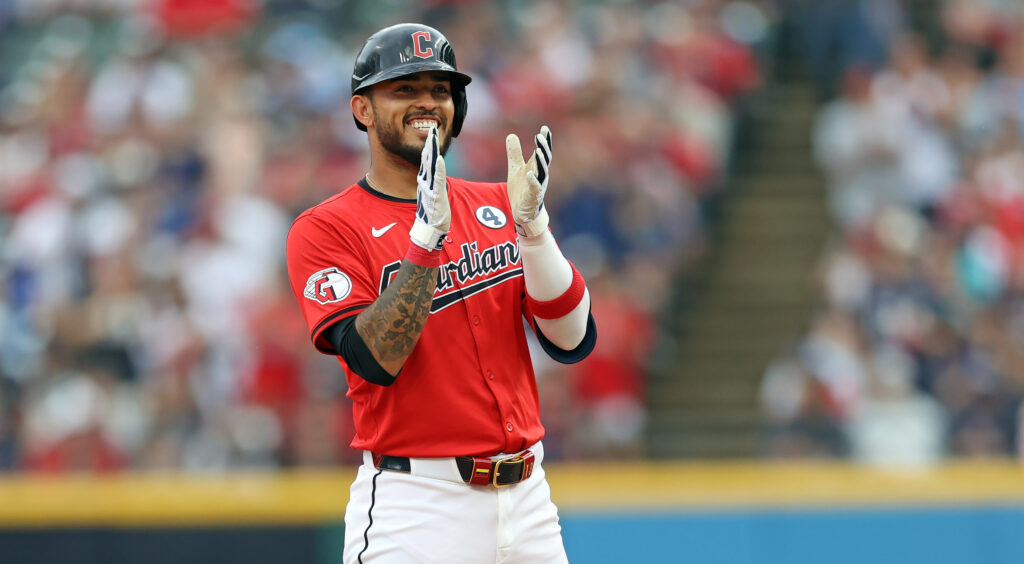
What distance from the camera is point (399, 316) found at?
341 cm

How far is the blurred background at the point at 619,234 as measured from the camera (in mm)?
8242

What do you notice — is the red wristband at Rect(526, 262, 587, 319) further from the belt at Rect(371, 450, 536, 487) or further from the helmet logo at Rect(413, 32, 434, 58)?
the helmet logo at Rect(413, 32, 434, 58)

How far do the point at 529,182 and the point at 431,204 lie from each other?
29 cm

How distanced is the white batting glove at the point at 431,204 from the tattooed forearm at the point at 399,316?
0.07 meters

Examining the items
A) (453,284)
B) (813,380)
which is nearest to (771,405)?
(813,380)

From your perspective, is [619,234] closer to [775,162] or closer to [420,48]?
[775,162]

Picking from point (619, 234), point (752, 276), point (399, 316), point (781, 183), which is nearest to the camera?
point (399, 316)

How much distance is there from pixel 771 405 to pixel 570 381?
4.23 ft

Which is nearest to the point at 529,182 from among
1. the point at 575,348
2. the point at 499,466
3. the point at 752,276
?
the point at 575,348

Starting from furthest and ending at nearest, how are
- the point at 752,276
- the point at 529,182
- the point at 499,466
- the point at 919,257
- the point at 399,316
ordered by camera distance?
1. the point at 752,276
2. the point at 919,257
3. the point at 499,466
4. the point at 529,182
5. the point at 399,316

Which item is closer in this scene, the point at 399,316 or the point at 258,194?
the point at 399,316

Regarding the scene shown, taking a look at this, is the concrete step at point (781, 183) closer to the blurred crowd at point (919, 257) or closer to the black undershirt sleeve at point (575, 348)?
the blurred crowd at point (919, 257)

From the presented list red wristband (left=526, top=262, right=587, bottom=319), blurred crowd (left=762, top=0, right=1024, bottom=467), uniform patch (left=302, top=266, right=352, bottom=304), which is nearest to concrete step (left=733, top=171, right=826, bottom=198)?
blurred crowd (left=762, top=0, right=1024, bottom=467)

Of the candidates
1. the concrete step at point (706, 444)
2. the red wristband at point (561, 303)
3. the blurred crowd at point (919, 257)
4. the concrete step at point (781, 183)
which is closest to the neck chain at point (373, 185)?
the red wristband at point (561, 303)
